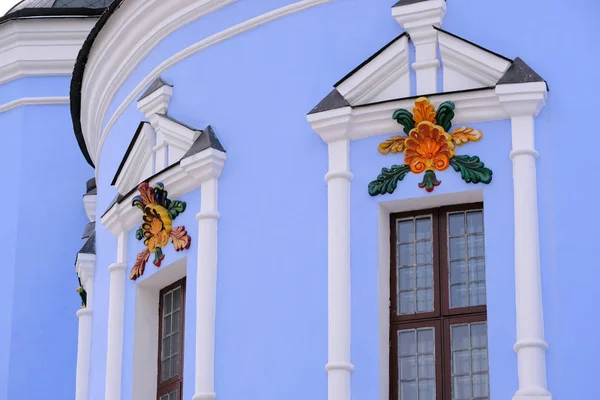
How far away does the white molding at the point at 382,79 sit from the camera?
1166cm

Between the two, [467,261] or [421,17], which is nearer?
[467,261]

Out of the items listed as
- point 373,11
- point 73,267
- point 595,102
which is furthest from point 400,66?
point 73,267

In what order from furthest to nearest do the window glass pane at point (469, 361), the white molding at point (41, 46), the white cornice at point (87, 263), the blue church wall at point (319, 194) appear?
→ the white molding at point (41, 46)
the white cornice at point (87, 263)
the window glass pane at point (469, 361)
the blue church wall at point (319, 194)

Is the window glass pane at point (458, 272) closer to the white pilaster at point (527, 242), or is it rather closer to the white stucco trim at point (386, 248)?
the white stucco trim at point (386, 248)

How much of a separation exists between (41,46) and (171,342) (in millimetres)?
5678

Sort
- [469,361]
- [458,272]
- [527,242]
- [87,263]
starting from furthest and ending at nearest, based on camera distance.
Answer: [87,263]
[458,272]
[469,361]
[527,242]

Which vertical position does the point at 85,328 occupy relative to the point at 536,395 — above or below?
above

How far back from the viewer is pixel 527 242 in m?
10.8

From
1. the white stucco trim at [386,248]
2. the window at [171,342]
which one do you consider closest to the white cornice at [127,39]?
the window at [171,342]

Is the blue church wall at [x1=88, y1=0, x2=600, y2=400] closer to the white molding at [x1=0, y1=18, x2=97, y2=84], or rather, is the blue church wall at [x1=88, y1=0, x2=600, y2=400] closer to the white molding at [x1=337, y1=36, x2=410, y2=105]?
the white molding at [x1=337, y1=36, x2=410, y2=105]

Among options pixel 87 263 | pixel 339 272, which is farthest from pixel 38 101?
pixel 339 272

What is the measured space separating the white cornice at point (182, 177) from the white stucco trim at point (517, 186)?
102 cm

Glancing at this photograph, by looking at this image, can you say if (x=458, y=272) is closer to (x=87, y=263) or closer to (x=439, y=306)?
(x=439, y=306)

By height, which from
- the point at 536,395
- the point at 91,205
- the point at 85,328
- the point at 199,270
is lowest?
the point at 536,395
